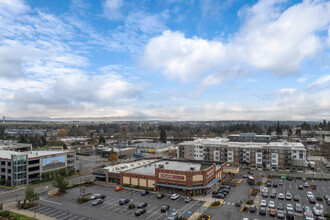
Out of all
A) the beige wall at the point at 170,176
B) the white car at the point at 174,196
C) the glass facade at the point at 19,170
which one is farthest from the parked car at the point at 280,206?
the glass facade at the point at 19,170

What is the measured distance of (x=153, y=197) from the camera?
43.1 m

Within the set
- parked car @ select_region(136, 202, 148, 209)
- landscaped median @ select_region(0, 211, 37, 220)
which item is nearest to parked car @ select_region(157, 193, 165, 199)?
parked car @ select_region(136, 202, 148, 209)

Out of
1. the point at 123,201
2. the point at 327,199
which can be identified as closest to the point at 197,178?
the point at 123,201

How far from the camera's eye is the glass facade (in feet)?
172

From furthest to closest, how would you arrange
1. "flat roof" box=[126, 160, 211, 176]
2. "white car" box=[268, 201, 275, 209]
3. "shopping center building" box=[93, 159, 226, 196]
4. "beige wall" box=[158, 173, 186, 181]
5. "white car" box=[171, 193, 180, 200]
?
1. "flat roof" box=[126, 160, 211, 176]
2. "beige wall" box=[158, 173, 186, 181]
3. "shopping center building" box=[93, 159, 226, 196]
4. "white car" box=[171, 193, 180, 200]
5. "white car" box=[268, 201, 275, 209]

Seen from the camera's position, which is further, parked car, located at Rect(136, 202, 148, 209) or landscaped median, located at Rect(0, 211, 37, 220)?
parked car, located at Rect(136, 202, 148, 209)

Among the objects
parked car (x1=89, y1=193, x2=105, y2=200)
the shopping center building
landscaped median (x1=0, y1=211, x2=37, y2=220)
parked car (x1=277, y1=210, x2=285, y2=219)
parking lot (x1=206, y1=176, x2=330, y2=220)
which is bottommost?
parking lot (x1=206, y1=176, x2=330, y2=220)

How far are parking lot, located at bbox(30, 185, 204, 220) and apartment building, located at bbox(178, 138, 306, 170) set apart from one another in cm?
3954

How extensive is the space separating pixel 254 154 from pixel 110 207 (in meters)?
52.7

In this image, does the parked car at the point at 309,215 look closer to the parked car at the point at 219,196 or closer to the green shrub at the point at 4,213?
the parked car at the point at 219,196

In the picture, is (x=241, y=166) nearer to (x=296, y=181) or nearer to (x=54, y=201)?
(x=296, y=181)

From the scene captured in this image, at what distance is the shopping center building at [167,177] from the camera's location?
44219mm

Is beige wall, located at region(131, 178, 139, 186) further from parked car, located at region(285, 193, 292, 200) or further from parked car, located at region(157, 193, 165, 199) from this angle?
parked car, located at region(285, 193, 292, 200)

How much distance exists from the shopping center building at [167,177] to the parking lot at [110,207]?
2.59 meters
